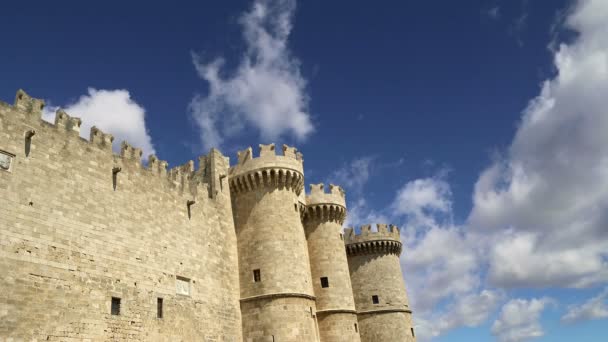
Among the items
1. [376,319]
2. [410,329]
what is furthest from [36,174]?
[410,329]

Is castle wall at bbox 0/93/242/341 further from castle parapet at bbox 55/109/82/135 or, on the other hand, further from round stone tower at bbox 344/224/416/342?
round stone tower at bbox 344/224/416/342

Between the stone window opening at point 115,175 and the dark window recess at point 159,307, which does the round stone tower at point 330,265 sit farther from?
the stone window opening at point 115,175

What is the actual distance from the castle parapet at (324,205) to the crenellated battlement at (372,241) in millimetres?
5539

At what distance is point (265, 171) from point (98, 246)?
9.21 m

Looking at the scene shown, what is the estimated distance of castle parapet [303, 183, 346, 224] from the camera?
27.2 metres

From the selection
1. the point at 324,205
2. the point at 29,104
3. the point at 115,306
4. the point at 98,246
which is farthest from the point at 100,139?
the point at 324,205

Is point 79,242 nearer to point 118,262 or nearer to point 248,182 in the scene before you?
point 118,262

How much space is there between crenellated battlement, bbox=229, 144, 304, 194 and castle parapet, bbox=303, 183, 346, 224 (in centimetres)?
334

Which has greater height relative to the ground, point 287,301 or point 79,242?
point 79,242

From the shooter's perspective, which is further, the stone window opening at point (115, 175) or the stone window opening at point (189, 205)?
the stone window opening at point (189, 205)

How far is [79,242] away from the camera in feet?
48.7

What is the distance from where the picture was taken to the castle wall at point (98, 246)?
43.6 feet

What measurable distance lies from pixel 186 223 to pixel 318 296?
9031 millimetres

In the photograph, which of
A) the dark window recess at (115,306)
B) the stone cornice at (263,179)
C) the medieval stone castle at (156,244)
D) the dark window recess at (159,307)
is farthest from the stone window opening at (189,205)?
the dark window recess at (115,306)
